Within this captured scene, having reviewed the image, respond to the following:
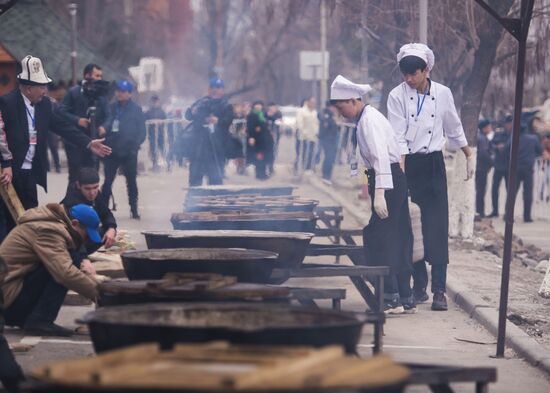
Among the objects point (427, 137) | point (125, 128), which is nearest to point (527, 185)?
point (125, 128)

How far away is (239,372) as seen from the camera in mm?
4355

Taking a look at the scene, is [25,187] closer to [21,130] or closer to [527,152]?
[21,130]

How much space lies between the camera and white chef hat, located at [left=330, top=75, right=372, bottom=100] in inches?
394

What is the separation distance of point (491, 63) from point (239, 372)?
45.1ft

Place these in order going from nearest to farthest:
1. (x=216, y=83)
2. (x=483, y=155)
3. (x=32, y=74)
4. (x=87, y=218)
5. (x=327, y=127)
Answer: (x=87, y=218)
(x=32, y=74)
(x=216, y=83)
(x=483, y=155)
(x=327, y=127)

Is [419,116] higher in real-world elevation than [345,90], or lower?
lower

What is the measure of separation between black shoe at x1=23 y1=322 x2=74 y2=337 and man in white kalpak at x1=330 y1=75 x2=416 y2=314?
2.53 m

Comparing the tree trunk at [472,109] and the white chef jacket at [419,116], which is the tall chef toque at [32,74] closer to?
the white chef jacket at [419,116]

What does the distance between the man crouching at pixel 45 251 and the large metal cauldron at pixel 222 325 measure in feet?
8.09

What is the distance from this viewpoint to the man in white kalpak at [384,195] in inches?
396

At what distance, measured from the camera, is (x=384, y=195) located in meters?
10.3

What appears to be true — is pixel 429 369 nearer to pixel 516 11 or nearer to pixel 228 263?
pixel 228 263

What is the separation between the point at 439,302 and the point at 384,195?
137 cm

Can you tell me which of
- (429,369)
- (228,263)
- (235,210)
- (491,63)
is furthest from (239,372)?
(491,63)
